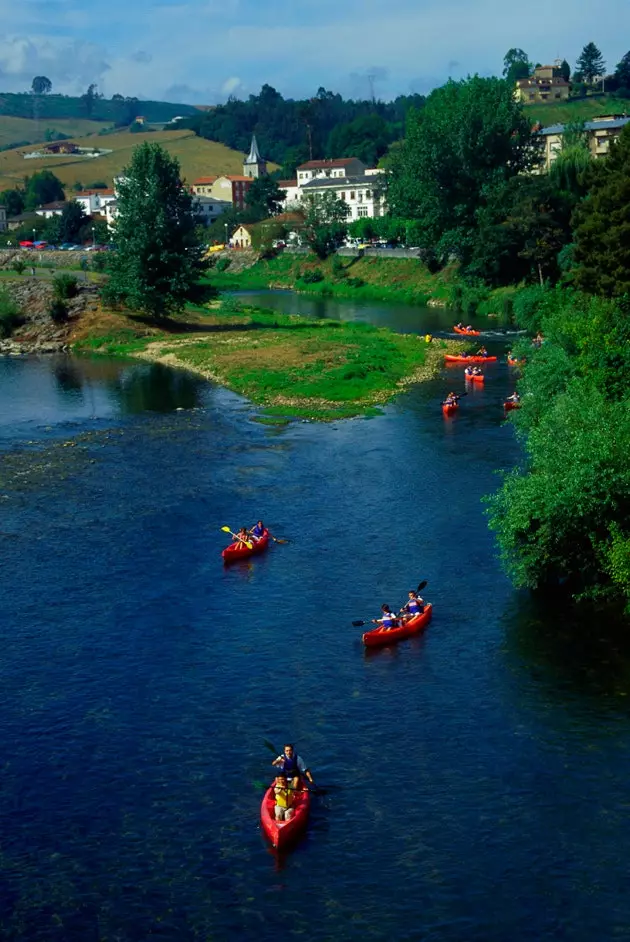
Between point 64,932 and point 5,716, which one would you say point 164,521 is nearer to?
point 5,716

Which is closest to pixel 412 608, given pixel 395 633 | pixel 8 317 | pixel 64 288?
pixel 395 633

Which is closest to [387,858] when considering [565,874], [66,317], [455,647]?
[565,874]

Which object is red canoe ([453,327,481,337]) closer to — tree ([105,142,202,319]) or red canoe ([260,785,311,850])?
tree ([105,142,202,319])

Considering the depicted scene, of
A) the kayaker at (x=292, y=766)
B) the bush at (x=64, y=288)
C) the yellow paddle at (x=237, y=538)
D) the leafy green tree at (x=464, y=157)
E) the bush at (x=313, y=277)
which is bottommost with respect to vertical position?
the kayaker at (x=292, y=766)

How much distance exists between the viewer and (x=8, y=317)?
10144cm

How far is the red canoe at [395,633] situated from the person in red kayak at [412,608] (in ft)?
0.44

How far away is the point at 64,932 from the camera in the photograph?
21.9m

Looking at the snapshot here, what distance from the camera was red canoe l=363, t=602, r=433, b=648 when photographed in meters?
33.7

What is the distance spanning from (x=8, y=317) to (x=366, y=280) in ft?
180

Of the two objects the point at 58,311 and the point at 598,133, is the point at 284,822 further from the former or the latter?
the point at 598,133

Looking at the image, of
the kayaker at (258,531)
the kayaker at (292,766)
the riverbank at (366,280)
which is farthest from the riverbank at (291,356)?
the kayaker at (292,766)

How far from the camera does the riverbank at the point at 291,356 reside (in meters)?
69.3

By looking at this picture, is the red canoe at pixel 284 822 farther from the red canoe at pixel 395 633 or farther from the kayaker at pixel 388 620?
the kayaker at pixel 388 620

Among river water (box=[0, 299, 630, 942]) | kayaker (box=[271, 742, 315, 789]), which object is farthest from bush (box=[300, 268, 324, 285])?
kayaker (box=[271, 742, 315, 789])
